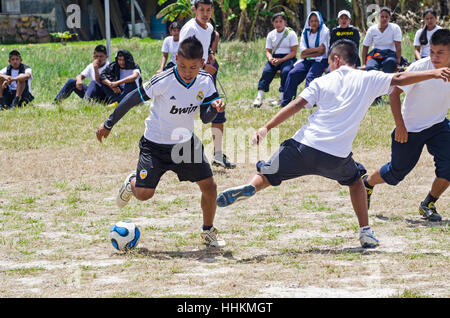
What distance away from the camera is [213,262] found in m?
5.83

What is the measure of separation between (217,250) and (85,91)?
940 centimetres

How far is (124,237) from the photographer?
240 inches

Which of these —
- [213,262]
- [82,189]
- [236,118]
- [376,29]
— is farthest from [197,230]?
[376,29]

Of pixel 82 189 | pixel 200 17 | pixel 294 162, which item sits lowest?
pixel 82 189

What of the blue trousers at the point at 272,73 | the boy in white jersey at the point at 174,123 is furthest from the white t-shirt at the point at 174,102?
the blue trousers at the point at 272,73

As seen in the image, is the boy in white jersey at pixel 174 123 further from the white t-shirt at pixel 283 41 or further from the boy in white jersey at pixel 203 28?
the white t-shirt at pixel 283 41

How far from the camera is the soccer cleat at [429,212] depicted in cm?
712

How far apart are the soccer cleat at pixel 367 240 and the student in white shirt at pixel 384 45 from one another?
818 cm

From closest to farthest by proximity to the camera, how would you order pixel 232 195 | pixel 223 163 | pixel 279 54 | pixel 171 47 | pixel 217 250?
1. pixel 232 195
2. pixel 217 250
3. pixel 223 163
4. pixel 171 47
5. pixel 279 54

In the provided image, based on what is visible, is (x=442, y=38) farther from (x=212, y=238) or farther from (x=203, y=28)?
(x=203, y=28)

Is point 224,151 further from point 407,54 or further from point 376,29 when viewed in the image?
point 407,54

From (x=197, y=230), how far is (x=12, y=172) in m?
3.95

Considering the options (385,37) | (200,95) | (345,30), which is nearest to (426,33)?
(385,37)

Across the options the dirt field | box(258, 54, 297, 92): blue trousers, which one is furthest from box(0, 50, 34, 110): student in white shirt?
the dirt field
